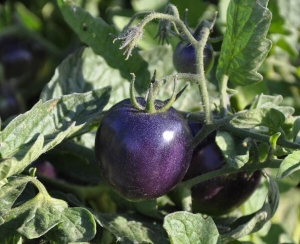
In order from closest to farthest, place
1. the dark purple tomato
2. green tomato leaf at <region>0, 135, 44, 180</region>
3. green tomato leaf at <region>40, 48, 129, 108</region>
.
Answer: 1. green tomato leaf at <region>0, 135, 44, 180</region>
2. green tomato leaf at <region>40, 48, 129, 108</region>
3. the dark purple tomato

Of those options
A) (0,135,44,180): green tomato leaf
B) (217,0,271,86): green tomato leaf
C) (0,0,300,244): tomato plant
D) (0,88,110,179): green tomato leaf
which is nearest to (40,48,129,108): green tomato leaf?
(0,0,300,244): tomato plant

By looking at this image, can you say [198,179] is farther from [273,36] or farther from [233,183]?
[273,36]

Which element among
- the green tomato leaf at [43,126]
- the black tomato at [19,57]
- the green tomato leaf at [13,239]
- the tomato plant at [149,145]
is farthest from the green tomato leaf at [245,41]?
the black tomato at [19,57]

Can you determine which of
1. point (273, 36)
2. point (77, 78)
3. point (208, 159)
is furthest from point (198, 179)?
point (273, 36)

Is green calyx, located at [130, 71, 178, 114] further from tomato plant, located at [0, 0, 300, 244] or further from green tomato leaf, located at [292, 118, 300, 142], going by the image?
green tomato leaf, located at [292, 118, 300, 142]

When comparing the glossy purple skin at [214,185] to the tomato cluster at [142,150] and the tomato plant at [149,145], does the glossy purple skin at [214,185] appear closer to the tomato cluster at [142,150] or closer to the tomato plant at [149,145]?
the tomato plant at [149,145]
